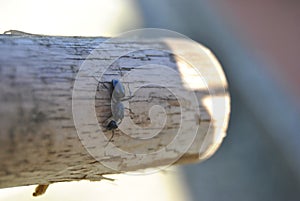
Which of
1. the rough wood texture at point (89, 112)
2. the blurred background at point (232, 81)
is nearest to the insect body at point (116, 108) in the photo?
the rough wood texture at point (89, 112)

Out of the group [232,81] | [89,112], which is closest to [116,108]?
[89,112]

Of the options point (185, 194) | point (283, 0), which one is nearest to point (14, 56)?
point (185, 194)

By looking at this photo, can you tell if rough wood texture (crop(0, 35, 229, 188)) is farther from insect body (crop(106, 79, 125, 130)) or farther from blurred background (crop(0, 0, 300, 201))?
blurred background (crop(0, 0, 300, 201))

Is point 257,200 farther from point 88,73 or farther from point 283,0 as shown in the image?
point 88,73

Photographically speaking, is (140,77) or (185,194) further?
(185,194)

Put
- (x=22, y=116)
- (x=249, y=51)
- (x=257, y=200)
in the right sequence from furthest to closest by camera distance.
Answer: (x=249, y=51) → (x=257, y=200) → (x=22, y=116)

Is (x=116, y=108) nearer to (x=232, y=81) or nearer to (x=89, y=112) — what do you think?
(x=89, y=112)
